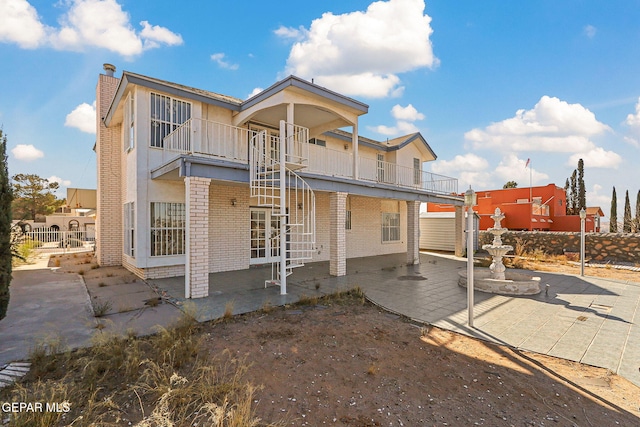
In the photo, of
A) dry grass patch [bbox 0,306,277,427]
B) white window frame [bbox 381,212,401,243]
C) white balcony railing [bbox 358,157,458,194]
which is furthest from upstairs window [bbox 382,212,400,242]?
dry grass patch [bbox 0,306,277,427]

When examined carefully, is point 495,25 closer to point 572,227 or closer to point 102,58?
point 102,58

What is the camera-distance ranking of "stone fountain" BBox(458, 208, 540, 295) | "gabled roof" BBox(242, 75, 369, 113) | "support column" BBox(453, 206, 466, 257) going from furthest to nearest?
"support column" BBox(453, 206, 466, 257) < "gabled roof" BBox(242, 75, 369, 113) < "stone fountain" BBox(458, 208, 540, 295)

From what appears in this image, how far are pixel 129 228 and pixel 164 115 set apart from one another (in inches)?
150

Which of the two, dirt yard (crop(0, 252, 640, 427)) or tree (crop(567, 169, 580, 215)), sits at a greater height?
tree (crop(567, 169, 580, 215))

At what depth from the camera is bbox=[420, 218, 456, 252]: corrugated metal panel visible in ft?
58.9

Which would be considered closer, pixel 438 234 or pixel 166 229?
pixel 166 229

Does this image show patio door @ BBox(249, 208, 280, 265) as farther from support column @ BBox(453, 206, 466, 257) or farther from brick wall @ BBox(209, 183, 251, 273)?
support column @ BBox(453, 206, 466, 257)

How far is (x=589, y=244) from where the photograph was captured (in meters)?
14.5

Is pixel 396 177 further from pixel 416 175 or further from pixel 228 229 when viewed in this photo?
pixel 228 229

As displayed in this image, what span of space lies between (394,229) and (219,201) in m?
10.6

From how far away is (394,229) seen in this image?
17250mm

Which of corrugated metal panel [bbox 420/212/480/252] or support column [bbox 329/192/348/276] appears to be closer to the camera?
support column [bbox 329/192/348/276]

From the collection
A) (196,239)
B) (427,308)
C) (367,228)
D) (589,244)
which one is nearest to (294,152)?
(196,239)

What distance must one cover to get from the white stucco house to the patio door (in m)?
0.04
